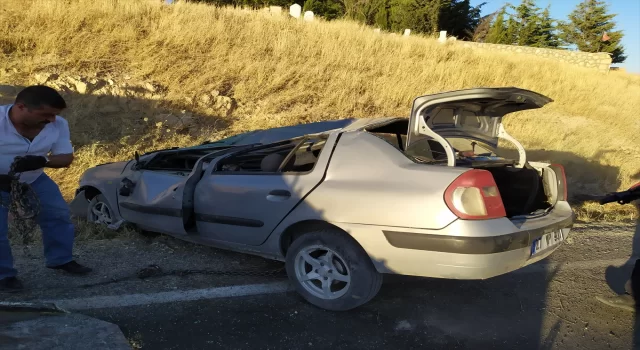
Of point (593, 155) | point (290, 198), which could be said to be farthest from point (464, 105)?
point (593, 155)

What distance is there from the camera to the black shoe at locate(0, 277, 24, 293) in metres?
3.44

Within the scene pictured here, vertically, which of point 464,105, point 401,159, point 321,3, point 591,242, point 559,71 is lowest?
point 591,242

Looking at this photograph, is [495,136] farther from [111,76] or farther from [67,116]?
[111,76]

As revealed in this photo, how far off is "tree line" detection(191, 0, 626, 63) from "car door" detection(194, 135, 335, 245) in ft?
67.4

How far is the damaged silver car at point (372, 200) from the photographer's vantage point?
2934mm

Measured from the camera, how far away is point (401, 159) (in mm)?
3152

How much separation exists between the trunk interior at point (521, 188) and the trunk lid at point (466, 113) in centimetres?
17

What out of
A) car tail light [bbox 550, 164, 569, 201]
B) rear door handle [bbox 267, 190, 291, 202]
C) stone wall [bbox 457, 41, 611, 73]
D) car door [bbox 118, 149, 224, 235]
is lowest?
car door [bbox 118, 149, 224, 235]

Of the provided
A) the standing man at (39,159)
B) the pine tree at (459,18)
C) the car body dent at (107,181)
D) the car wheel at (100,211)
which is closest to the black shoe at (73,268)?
the standing man at (39,159)

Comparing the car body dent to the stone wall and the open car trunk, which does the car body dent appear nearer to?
the open car trunk

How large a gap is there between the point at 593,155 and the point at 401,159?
8.97 metres

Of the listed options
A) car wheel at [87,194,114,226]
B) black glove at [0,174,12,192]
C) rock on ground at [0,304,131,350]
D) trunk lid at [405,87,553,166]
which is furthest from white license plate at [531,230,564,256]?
car wheel at [87,194,114,226]

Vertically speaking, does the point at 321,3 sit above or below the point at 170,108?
above

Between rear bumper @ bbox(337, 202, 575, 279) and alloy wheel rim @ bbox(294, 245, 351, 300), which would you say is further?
alloy wheel rim @ bbox(294, 245, 351, 300)
